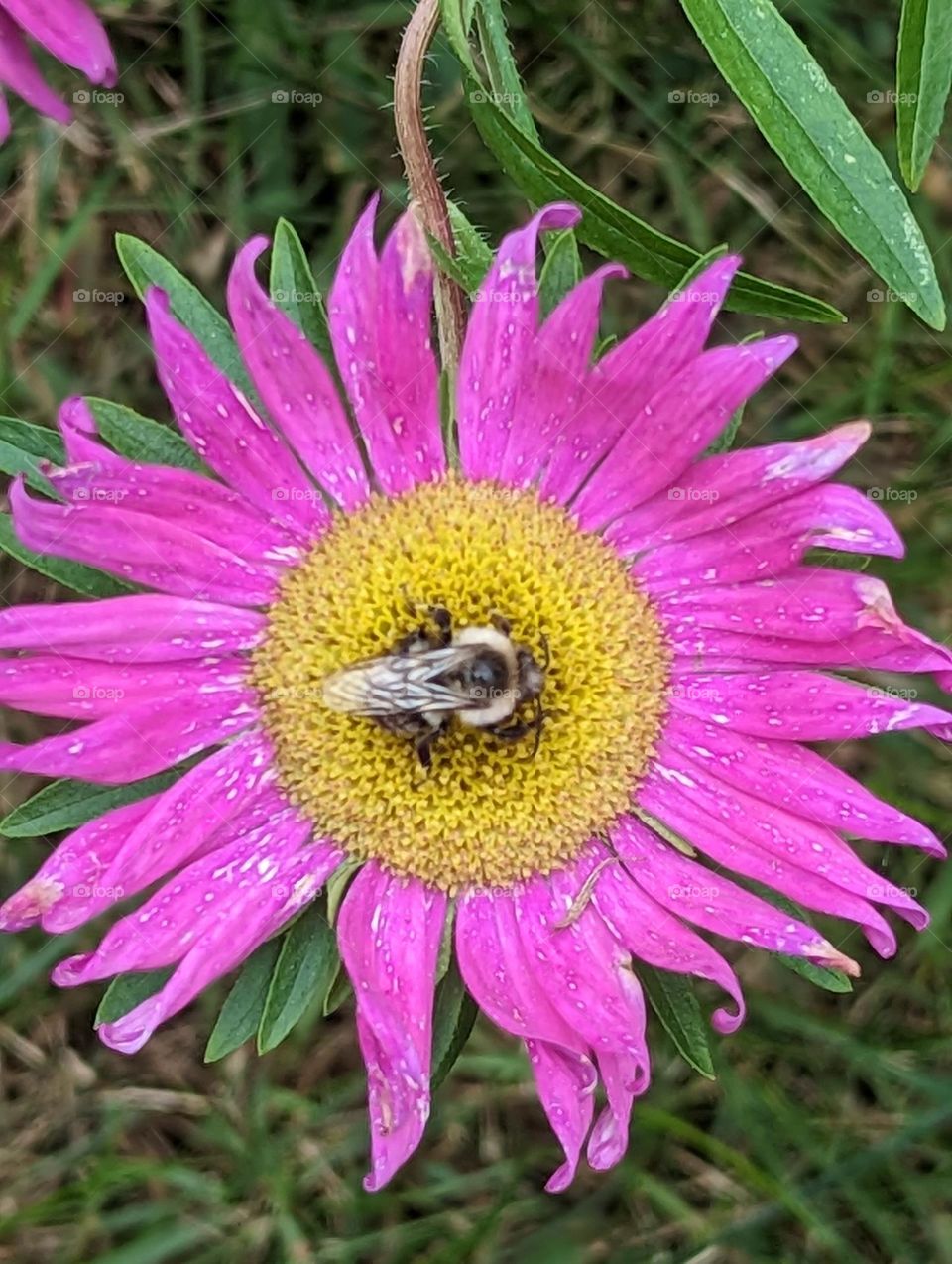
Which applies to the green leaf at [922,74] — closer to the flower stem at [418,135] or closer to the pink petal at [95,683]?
the flower stem at [418,135]

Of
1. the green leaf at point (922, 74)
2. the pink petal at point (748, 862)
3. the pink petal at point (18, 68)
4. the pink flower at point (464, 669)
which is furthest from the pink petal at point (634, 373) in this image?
the pink petal at point (18, 68)

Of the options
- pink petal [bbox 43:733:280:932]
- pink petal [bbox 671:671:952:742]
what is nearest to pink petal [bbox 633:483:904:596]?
pink petal [bbox 671:671:952:742]

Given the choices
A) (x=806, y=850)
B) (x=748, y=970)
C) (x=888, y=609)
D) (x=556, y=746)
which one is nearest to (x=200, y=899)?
(x=556, y=746)

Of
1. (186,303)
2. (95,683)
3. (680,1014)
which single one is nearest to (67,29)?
(186,303)

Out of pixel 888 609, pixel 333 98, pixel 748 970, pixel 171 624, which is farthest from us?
pixel 748 970

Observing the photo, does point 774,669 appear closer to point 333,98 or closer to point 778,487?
point 778,487

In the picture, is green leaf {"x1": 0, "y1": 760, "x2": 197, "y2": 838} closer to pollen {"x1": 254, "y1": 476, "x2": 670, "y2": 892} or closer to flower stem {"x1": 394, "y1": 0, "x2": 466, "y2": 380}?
pollen {"x1": 254, "y1": 476, "x2": 670, "y2": 892}

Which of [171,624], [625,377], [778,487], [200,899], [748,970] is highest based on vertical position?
[625,377]
